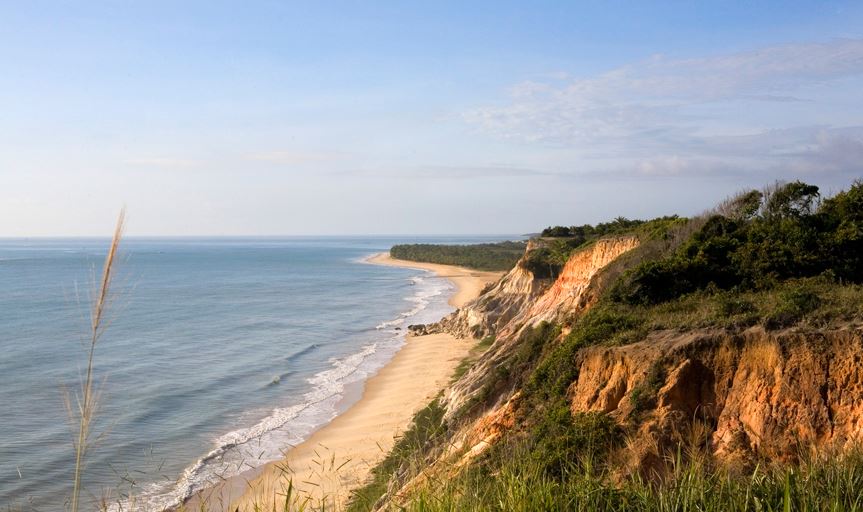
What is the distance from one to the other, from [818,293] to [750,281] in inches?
105

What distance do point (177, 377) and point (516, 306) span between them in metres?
18.5

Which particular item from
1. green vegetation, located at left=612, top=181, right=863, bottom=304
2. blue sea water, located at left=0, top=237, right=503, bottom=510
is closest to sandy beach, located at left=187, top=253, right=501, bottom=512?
blue sea water, located at left=0, top=237, right=503, bottom=510

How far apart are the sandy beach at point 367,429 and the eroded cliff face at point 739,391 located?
434cm

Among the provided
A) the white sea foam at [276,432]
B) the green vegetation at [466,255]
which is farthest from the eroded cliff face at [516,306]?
the green vegetation at [466,255]

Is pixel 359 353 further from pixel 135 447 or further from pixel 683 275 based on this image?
pixel 683 275

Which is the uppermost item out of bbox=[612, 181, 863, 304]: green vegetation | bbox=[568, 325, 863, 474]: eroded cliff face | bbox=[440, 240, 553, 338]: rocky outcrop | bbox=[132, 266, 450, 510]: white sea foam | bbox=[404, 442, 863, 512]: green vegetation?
bbox=[612, 181, 863, 304]: green vegetation

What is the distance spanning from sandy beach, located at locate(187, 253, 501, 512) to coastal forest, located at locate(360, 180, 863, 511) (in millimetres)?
1818

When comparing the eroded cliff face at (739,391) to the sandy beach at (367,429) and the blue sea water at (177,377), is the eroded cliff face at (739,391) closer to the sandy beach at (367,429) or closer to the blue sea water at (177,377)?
the sandy beach at (367,429)

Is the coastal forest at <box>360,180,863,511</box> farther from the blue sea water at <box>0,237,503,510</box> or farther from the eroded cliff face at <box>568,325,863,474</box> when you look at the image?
the blue sea water at <box>0,237,503,510</box>

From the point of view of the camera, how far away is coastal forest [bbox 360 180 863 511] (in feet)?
17.8

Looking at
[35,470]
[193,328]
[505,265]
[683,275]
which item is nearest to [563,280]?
[683,275]

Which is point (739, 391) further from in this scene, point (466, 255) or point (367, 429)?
point (466, 255)

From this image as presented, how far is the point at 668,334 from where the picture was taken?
41.6ft

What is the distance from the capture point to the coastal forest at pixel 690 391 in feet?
17.8
